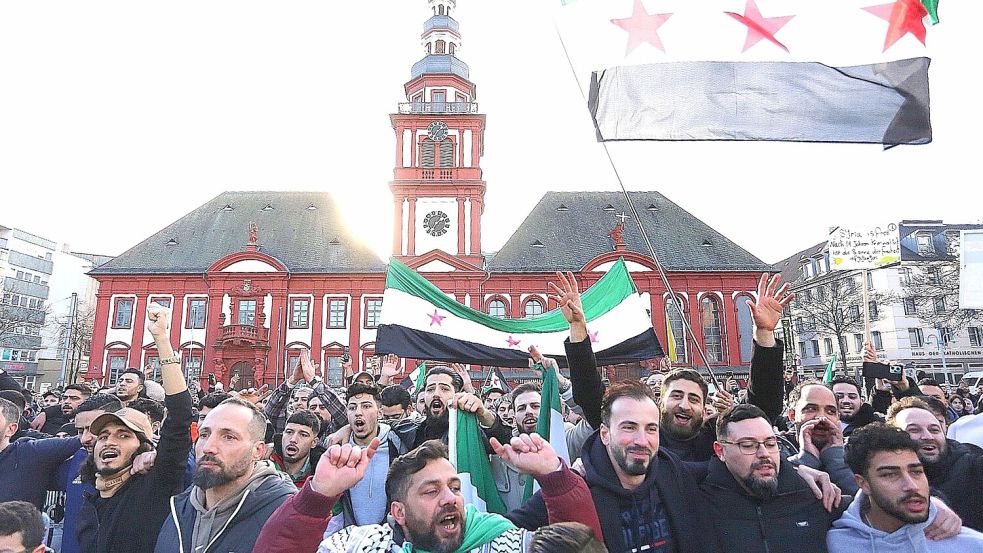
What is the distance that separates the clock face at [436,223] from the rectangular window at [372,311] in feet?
16.8

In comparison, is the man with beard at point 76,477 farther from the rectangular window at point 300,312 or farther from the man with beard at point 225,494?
the rectangular window at point 300,312

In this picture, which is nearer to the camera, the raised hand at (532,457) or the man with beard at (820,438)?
the raised hand at (532,457)

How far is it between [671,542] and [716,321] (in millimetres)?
34147

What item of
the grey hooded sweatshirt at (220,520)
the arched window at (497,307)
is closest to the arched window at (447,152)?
the arched window at (497,307)

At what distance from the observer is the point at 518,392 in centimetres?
614

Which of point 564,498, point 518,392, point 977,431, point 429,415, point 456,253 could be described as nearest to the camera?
point 564,498

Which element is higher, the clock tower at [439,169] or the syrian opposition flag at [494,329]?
the clock tower at [439,169]

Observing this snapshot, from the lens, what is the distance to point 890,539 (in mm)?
3043

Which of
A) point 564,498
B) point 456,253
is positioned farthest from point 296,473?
point 456,253

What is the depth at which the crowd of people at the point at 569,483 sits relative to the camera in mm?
2740

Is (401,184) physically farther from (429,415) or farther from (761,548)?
(761,548)

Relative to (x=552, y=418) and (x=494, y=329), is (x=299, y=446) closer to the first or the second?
(x=552, y=418)

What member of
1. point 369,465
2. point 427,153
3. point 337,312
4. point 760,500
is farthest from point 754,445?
point 427,153

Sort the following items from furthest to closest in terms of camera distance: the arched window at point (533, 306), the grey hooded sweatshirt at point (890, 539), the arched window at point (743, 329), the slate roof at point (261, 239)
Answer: the slate roof at point (261, 239), the arched window at point (533, 306), the arched window at point (743, 329), the grey hooded sweatshirt at point (890, 539)
